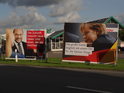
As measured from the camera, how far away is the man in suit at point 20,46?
2826 centimetres

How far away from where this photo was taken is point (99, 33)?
2331 cm

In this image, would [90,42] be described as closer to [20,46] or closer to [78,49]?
[78,49]

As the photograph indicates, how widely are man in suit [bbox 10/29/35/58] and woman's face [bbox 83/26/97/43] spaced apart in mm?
6355

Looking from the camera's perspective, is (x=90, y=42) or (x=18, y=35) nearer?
(x=90, y=42)

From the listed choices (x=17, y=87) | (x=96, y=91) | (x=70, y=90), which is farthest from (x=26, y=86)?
(x=96, y=91)

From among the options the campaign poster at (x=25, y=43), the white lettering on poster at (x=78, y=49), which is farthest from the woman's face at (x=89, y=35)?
the campaign poster at (x=25, y=43)

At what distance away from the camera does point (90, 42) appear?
23750 millimetres

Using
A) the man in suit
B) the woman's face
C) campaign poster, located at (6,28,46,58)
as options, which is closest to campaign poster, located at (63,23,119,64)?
the woman's face

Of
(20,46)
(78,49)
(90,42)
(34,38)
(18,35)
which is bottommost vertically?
(78,49)

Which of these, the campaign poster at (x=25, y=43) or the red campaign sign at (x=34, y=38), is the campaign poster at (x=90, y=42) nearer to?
the red campaign sign at (x=34, y=38)

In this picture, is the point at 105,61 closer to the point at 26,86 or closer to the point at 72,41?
the point at 72,41

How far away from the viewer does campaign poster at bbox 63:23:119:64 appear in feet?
75.2

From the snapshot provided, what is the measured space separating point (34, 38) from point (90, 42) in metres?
6.39

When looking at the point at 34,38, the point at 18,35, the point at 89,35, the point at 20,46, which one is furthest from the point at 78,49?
the point at 18,35
